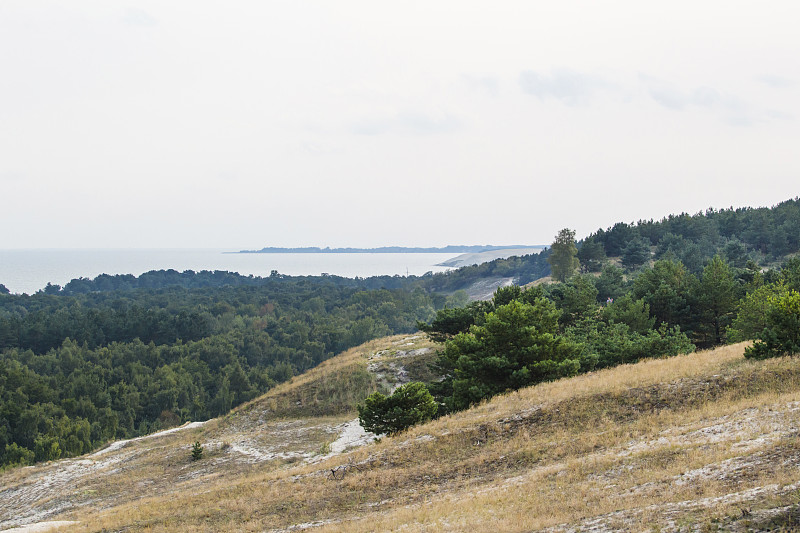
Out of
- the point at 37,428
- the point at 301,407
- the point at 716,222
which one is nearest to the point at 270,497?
the point at 301,407

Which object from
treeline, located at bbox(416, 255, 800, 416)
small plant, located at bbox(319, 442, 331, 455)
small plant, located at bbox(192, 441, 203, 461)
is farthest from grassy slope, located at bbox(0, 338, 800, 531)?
small plant, located at bbox(192, 441, 203, 461)

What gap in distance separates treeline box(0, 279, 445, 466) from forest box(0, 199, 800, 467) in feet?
0.83

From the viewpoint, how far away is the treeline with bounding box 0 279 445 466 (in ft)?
204

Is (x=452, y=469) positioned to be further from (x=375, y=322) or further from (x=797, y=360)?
(x=375, y=322)

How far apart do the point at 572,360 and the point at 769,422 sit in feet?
38.2

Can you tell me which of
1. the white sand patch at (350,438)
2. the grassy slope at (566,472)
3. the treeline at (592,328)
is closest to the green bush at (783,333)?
the treeline at (592,328)

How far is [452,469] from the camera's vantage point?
50.8 ft

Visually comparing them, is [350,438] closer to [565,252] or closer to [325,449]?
[325,449]

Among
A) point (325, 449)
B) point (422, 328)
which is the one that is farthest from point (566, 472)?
point (422, 328)

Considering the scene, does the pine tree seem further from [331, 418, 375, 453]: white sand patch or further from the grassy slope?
the grassy slope

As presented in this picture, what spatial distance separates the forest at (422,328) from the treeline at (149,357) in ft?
0.83

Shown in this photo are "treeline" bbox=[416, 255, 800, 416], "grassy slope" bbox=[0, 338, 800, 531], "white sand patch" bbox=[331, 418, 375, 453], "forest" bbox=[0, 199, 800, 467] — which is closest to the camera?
"grassy slope" bbox=[0, 338, 800, 531]

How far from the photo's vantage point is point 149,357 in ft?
290

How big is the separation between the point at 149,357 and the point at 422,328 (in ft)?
225
